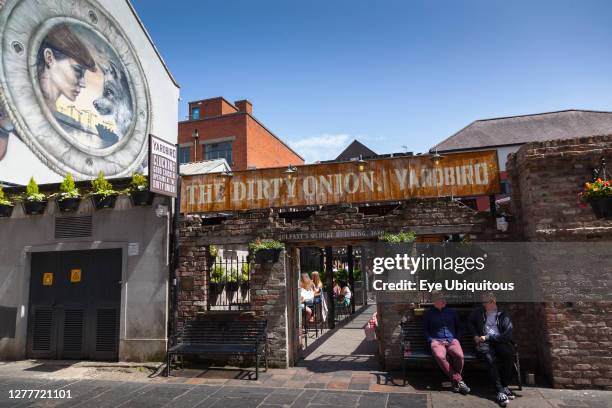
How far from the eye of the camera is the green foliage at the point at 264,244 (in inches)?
321

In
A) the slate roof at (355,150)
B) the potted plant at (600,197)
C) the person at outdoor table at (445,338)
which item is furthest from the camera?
the slate roof at (355,150)

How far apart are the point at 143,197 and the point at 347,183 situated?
4.47 m

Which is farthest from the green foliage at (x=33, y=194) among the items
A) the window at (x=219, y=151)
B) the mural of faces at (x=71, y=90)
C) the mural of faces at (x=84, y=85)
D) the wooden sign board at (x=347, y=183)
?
the window at (x=219, y=151)

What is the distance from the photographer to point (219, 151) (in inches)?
1209


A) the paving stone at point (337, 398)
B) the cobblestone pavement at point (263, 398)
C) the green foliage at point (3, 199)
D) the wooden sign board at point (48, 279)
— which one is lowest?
the paving stone at point (337, 398)

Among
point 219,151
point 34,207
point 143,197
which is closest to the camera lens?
point 143,197

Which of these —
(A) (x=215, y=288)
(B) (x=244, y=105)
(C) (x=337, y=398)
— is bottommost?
(C) (x=337, y=398)

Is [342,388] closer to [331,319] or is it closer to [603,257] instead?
[603,257]

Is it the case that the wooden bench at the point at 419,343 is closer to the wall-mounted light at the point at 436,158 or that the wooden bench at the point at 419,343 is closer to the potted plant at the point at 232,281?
the wall-mounted light at the point at 436,158

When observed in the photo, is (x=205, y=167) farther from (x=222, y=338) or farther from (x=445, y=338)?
(x=445, y=338)

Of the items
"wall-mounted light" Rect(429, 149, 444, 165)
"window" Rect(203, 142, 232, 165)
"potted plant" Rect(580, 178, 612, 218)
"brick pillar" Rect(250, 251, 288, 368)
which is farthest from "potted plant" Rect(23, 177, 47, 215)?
"window" Rect(203, 142, 232, 165)

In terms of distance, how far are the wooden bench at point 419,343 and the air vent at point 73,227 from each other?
722cm

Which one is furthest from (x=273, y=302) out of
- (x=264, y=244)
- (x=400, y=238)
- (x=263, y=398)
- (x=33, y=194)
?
(x=33, y=194)

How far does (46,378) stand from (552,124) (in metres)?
30.4
